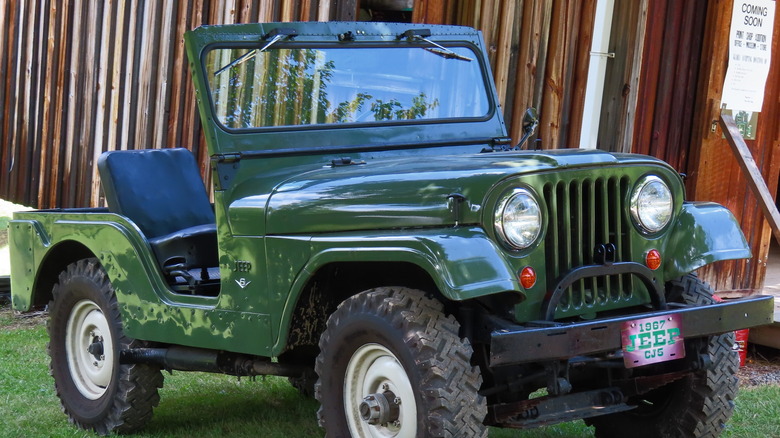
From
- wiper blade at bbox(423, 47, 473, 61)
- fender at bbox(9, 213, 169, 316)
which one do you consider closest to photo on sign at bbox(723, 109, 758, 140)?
wiper blade at bbox(423, 47, 473, 61)

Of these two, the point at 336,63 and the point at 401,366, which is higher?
the point at 336,63

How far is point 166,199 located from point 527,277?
2.59 meters

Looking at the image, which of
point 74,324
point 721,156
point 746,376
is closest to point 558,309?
point 74,324

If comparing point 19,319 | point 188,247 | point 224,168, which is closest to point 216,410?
point 188,247

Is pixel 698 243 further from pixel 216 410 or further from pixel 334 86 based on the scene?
pixel 216 410

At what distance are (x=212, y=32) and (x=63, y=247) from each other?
1.56 meters

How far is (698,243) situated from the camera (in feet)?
14.9

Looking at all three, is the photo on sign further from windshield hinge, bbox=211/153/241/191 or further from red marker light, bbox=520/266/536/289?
red marker light, bbox=520/266/536/289

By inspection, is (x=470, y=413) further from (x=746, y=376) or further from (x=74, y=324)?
(x=746, y=376)

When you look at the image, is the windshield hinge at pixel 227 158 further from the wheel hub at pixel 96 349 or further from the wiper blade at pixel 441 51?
the wheel hub at pixel 96 349

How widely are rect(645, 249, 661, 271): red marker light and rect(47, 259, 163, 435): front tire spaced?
8.11ft

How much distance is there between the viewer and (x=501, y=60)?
7965 millimetres

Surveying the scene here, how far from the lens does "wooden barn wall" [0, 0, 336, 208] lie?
8828 millimetres

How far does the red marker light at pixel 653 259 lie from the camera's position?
4.45 meters
